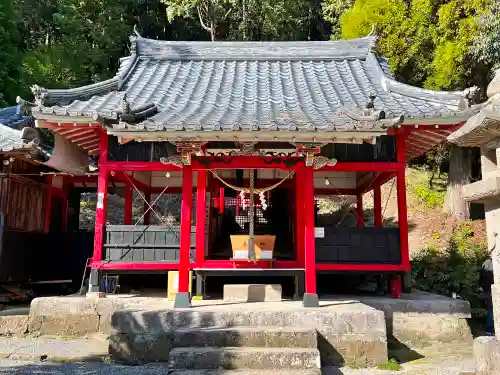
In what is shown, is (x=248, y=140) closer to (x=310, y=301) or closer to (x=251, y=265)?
(x=251, y=265)

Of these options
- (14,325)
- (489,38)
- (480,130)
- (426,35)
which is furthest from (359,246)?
(426,35)

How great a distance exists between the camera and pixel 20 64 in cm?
1856

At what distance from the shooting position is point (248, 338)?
646 centimetres

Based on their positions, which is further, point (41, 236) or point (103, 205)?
point (41, 236)

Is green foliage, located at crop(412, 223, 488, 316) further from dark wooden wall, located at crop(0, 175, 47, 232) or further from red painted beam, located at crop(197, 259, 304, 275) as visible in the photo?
dark wooden wall, located at crop(0, 175, 47, 232)

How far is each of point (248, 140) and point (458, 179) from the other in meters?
12.9

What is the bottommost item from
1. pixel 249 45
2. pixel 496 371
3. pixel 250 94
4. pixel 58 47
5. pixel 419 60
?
pixel 496 371

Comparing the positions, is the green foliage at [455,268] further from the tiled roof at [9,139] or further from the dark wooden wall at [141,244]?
the tiled roof at [9,139]

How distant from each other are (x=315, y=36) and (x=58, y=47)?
58.5ft

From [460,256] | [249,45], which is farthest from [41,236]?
[460,256]

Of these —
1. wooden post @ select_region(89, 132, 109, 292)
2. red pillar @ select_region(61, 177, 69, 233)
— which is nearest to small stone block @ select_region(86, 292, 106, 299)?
wooden post @ select_region(89, 132, 109, 292)

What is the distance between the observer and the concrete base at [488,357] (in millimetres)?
4511

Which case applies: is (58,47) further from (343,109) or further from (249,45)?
(343,109)

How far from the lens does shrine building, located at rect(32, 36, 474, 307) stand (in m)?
7.73
